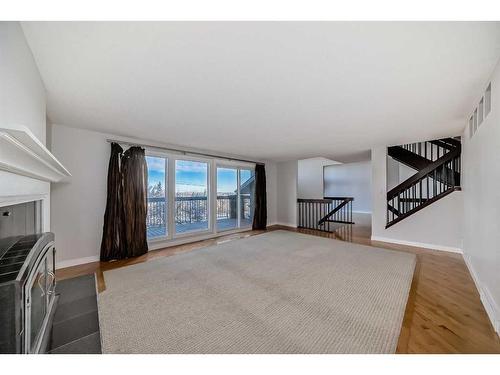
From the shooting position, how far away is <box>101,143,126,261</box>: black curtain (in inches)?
135

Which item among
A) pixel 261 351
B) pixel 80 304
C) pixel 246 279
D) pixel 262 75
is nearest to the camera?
pixel 261 351

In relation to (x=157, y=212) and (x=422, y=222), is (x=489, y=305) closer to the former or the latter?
(x=422, y=222)

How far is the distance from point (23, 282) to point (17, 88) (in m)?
1.19

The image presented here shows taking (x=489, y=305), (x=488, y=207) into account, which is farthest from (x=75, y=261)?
(x=488, y=207)

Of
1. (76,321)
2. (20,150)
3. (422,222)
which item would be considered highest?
(20,150)

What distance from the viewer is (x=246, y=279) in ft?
8.71

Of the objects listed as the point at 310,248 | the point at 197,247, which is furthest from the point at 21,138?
the point at 310,248

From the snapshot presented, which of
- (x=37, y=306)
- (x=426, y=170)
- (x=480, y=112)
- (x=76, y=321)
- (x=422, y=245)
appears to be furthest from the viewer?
(x=426, y=170)

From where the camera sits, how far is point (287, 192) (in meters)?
6.98

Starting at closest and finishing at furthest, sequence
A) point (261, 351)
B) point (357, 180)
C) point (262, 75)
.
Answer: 1. point (261, 351)
2. point (262, 75)
3. point (357, 180)

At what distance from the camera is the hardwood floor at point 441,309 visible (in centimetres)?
150

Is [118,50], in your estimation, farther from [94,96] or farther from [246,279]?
[246,279]

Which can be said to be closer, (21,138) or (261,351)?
(21,138)
